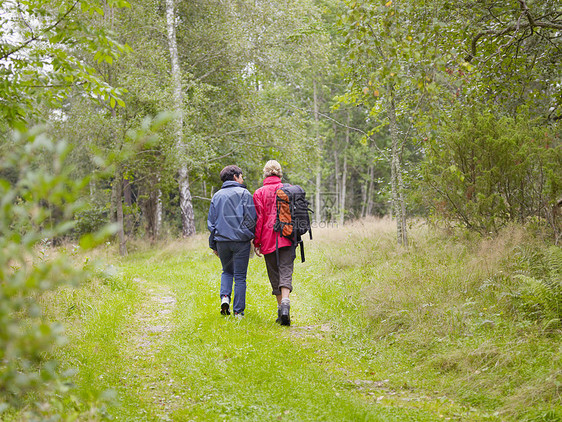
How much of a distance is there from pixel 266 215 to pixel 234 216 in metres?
0.50

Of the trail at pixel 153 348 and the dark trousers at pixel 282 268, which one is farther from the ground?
the dark trousers at pixel 282 268

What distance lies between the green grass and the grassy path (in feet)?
0.06

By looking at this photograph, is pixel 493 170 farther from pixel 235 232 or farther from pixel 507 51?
pixel 235 232

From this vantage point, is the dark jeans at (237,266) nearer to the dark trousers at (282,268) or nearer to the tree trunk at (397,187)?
the dark trousers at (282,268)

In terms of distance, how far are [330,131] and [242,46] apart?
20.0 m

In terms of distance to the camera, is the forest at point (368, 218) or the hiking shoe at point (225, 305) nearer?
the forest at point (368, 218)

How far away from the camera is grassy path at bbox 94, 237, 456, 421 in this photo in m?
4.22

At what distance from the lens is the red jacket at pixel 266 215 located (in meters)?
7.24

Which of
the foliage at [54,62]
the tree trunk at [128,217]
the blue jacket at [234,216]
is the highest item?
the foliage at [54,62]

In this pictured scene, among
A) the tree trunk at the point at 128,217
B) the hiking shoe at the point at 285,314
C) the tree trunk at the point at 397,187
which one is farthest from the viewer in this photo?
the tree trunk at the point at 128,217

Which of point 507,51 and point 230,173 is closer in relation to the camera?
point 230,173

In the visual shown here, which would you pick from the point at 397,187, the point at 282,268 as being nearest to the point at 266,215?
the point at 282,268

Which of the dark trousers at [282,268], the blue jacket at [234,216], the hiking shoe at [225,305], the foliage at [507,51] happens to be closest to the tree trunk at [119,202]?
the blue jacket at [234,216]

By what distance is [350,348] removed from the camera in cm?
605
